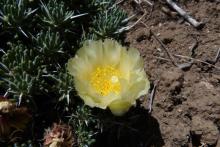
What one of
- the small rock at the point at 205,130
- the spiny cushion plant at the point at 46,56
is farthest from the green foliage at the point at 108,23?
the small rock at the point at 205,130

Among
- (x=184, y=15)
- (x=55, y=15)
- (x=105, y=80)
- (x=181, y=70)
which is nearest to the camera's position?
(x=105, y=80)

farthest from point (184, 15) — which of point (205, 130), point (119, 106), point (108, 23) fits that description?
point (119, 106)

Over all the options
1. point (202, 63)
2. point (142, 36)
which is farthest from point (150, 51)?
point (202, 63)

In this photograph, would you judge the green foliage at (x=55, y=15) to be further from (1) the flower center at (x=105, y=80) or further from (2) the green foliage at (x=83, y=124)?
(2) the green foliage at (x=83, y=124)

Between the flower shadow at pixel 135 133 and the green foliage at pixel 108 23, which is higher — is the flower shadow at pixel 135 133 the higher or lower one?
the lower one

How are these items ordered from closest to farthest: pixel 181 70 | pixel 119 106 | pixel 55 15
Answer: pixel 119 106 < pixel 55 15 < pixel 181 70

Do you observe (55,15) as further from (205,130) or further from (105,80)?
(205,130)
